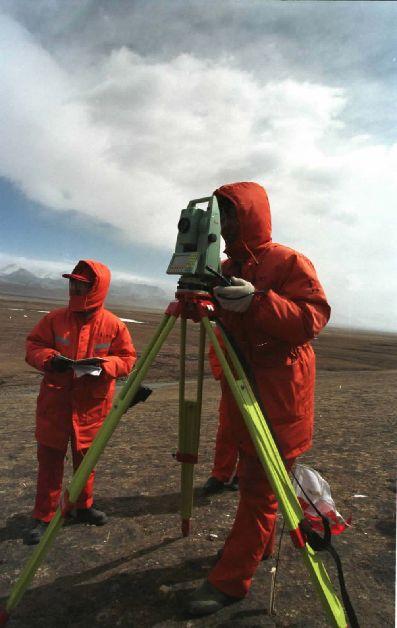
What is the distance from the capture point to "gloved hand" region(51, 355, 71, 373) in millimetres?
3303

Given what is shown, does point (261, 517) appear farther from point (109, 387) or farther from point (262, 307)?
point (109, 387)

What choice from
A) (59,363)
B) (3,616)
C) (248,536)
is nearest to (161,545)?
(248,536)

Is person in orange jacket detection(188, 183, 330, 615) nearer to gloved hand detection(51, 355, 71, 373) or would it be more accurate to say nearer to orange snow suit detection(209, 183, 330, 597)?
orange snow suit detection(209, 183, 330, 597)

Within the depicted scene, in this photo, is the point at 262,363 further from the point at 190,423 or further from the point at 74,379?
the point at 74,379

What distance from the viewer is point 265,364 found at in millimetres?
2527

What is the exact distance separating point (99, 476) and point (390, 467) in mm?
3474

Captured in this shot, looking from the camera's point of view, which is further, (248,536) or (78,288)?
(78,288)

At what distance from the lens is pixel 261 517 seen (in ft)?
8.03

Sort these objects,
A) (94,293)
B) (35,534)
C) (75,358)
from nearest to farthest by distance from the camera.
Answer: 1. (35,534)
2. (75,358)
3. (94,293)

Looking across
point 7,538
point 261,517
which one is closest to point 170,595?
Answer: point 261,517

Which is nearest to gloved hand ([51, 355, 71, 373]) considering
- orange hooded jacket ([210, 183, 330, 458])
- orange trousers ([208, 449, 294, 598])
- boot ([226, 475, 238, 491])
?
orange hooded jacket ([210, 183, 330, 458])

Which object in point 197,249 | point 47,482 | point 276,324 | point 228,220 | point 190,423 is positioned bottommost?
point 47,482

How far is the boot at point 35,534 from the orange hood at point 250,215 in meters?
2.70

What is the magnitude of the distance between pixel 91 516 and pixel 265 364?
2.27m
